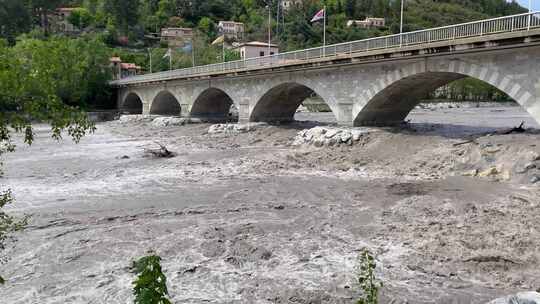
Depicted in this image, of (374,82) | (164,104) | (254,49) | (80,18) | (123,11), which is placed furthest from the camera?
(80,18)

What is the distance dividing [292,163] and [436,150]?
726cm

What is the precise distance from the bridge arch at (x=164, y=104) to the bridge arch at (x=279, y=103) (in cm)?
2021

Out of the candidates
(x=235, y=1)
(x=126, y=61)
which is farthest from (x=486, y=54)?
(x=235, y=1)

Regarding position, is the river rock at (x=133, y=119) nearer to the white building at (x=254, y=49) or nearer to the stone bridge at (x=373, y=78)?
the stone bridge at (x=373, y=78)

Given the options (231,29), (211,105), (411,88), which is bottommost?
(211,105)

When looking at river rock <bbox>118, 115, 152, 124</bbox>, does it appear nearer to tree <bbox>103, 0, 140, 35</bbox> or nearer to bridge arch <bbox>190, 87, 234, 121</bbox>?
bridge arch <bbox>190, 87, 234, 121</bbox>

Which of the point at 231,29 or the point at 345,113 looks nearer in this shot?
the point at 345,113

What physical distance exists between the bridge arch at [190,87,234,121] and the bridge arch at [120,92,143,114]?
68.7ft

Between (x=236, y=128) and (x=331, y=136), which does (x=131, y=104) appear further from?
(x=331, y=136)

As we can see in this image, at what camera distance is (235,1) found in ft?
520

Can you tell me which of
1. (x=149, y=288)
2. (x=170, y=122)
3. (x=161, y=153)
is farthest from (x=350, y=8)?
(x=149, y=288)

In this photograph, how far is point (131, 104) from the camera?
229ft

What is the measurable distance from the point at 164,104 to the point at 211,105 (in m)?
12.5

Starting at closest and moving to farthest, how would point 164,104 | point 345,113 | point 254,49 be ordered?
point 345,113 < point 164,104 < point 254,49
